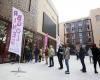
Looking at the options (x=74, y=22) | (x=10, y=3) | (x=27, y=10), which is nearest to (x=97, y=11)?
(x=74, y=22)

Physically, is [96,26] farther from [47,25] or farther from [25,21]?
[25,21]

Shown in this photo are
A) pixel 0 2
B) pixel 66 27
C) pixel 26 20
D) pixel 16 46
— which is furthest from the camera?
pixel 66 27

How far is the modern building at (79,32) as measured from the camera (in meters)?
45.3

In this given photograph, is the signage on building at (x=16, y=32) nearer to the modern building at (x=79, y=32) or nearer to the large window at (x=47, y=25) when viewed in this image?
the large window at (x=47, y=25)

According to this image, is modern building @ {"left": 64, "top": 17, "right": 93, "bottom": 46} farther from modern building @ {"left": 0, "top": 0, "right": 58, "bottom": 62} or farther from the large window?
modern building @ {"left": 0, "top": 0, "right": 58, "bottom": 62}

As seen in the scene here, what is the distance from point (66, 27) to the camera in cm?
5091

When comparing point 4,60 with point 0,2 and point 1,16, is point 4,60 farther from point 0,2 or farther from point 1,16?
point 0,2

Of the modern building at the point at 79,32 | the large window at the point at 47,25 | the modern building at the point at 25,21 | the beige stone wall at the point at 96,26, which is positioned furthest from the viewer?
the modern building at the point at 79,32

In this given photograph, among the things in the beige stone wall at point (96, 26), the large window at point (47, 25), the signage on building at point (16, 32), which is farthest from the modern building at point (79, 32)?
the signage on building at point (16, 32)

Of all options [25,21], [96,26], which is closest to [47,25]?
[25,21]

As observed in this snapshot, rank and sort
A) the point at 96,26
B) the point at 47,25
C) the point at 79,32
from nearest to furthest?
the point at 47,25 < the point at 96,26 < the point at 79,32

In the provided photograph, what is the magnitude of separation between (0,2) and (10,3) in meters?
1.20

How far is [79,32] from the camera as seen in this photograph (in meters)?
47.3

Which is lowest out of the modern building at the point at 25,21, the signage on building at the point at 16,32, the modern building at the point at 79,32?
the signage on building at the point at 16,32
